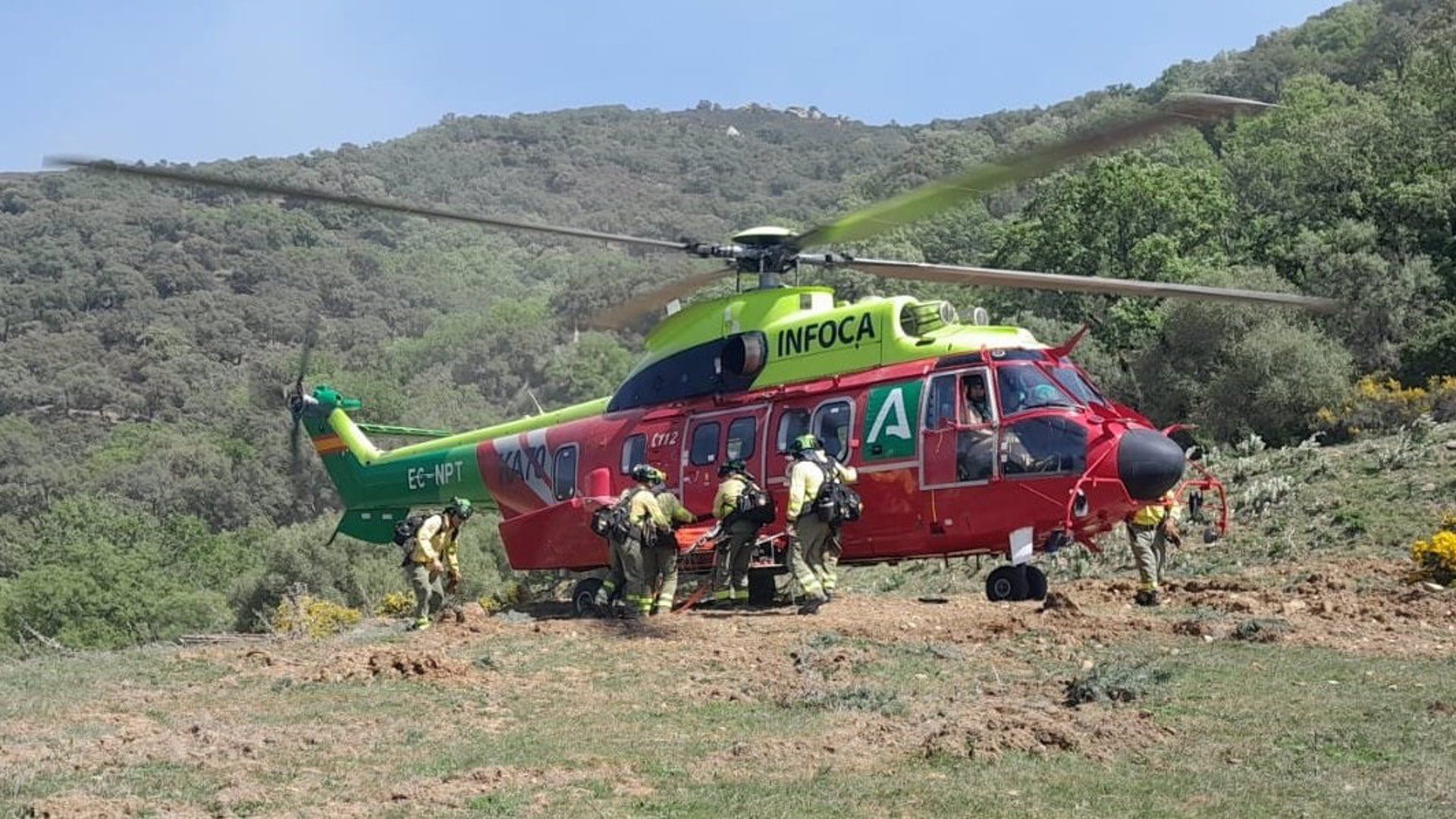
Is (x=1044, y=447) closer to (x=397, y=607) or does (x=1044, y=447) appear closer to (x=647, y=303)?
(x=647, y=303)

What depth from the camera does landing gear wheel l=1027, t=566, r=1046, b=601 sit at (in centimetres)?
1575

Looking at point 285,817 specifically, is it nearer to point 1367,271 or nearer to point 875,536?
point 875,536

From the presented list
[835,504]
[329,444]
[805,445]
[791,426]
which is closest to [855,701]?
[835,504]

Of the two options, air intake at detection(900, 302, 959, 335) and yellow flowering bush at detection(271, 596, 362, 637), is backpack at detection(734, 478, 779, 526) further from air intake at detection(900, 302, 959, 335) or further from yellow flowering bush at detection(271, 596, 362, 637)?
yellow flowering bush at detection(271, 596, 362, 637)

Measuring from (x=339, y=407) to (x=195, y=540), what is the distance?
4056cm

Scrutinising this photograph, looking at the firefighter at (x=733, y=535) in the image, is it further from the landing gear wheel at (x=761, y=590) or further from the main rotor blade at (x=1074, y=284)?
the main rotor blade at (x=1074, y=284)

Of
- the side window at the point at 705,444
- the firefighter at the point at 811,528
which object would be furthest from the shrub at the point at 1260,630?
the side window at the point at 705,444

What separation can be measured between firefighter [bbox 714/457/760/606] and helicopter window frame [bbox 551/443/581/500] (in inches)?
111

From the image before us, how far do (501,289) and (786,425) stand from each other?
403 feet

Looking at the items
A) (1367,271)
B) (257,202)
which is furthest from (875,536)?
(257,202)

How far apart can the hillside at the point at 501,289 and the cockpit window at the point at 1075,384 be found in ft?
60.6

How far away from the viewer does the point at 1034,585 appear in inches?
621

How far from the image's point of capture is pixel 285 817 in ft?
26.1

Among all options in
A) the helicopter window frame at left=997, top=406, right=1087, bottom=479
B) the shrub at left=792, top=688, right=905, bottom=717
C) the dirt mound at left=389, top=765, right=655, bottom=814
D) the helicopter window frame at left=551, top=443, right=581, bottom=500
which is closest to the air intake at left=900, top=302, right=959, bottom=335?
the helicopter window frame at left=997, top=406, right=1087, bottom=479
